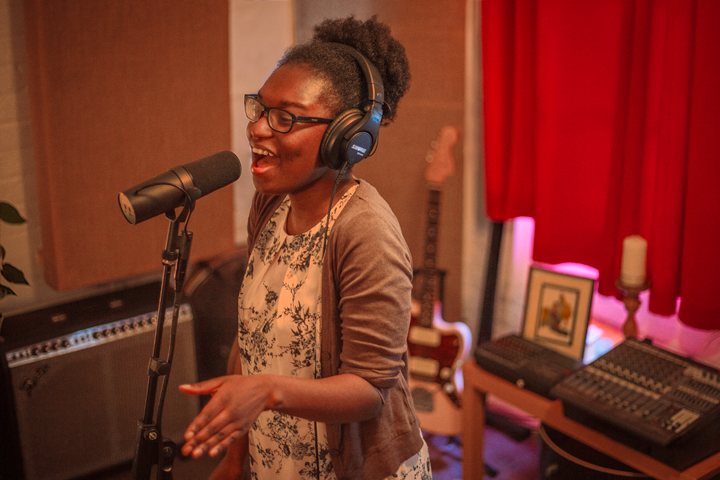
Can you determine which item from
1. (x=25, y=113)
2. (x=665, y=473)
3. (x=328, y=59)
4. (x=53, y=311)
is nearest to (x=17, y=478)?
(x=53, y=311)

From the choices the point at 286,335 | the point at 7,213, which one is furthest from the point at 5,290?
the point at 286,335

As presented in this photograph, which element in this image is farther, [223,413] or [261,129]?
[261,129]

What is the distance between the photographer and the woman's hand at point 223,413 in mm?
734

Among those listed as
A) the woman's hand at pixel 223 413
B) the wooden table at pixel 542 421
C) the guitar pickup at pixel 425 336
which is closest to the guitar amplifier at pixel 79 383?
the guitar pickup at pixel 425 336

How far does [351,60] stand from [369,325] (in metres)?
0.48

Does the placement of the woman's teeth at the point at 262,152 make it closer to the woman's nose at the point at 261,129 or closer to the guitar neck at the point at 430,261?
the woman's nose at the point at 261,129

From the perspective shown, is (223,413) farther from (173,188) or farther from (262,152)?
(262,152)

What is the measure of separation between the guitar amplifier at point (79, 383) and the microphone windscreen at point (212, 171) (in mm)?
1407

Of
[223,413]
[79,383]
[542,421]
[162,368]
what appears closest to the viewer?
[223,413]

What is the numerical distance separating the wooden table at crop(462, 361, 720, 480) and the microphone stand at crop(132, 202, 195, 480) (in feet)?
3.70

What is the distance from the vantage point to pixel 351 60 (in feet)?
3.59

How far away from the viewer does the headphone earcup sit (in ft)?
3.34

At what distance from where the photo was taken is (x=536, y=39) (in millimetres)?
2174

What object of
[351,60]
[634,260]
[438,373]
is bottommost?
[438,373]
